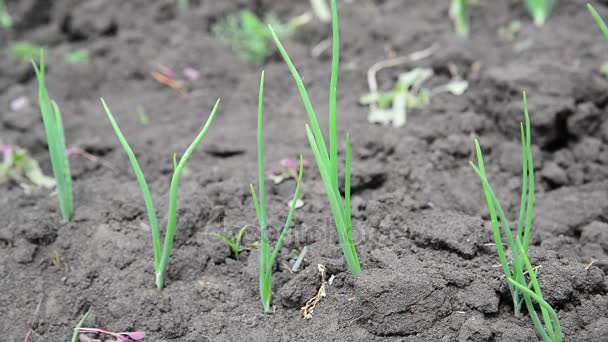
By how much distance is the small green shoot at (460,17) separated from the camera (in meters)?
2.78

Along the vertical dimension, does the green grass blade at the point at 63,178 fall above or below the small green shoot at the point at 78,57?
above

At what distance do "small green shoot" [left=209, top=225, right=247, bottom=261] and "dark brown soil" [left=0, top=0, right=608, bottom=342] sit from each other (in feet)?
0.08

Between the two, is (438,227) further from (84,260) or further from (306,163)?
(84,260)

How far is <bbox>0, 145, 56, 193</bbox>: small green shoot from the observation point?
2.11 metres

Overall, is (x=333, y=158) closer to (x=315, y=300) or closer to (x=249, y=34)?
(x=315, y=300)

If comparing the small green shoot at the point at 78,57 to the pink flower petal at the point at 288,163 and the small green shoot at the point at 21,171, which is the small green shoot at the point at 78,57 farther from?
the pink flower petal at the point at 288,163

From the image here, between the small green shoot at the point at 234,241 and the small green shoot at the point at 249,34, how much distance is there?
4.27 feet

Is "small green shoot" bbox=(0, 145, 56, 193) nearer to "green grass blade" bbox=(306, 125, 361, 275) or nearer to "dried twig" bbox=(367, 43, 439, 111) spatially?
"green grass blade" bbox=(306, 125, 361, 275)

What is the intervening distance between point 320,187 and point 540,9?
159cm

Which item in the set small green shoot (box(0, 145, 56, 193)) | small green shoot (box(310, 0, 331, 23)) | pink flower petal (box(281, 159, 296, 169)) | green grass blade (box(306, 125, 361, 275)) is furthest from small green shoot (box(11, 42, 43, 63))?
green grass blade (box(306, 125, 361, 275))

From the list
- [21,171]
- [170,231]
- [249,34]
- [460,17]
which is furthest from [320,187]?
[460,17]

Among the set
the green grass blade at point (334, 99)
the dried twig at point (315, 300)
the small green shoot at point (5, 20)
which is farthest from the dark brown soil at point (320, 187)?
the green grass blade at point (334, 99)

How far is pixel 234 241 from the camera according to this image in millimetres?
1755

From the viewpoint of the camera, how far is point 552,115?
7.03 ft
